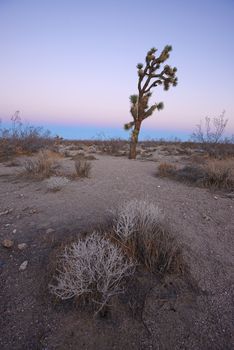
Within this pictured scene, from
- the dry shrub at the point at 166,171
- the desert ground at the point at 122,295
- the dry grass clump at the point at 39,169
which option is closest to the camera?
the desert ground at the point at 122,295

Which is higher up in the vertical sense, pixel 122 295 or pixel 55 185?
pixel 55 185

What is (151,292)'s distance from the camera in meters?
2.11

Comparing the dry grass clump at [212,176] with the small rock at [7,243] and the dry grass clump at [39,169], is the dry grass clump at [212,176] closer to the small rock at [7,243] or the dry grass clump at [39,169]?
the dry grass clump at [39,169]

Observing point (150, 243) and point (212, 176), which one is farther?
point (212, 176)

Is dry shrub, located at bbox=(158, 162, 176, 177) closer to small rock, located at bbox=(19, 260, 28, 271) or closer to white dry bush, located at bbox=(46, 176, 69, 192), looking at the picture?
white dry bush, located at bbox=(46, 176, 69, 192)

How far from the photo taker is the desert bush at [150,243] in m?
2.37

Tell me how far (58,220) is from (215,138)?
41.7 ft

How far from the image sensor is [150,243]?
2.44 metres

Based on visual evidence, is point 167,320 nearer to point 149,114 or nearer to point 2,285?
point 2,285

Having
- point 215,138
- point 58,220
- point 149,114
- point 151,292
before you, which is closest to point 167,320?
point 151,292

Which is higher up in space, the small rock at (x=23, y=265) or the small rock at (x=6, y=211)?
the small rock at (x=6, y=211)

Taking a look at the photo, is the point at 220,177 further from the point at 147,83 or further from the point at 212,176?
the point at 147,83

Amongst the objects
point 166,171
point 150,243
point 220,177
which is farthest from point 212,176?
point 150,243

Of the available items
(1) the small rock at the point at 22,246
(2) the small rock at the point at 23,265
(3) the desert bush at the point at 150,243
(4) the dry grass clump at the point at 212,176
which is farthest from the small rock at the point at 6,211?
(4) the dry grass clump at the point at 212,176
